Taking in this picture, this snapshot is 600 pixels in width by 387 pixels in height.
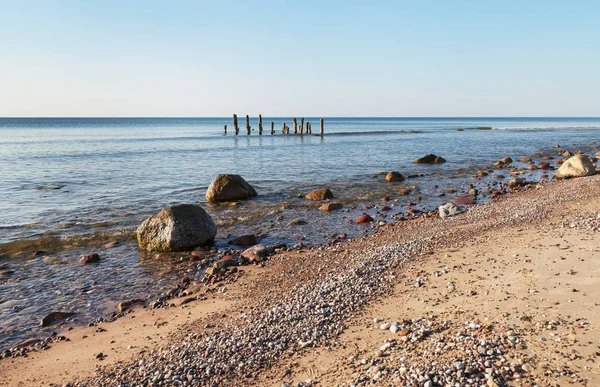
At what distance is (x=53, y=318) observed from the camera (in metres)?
8.12

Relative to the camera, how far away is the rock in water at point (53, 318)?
800cm

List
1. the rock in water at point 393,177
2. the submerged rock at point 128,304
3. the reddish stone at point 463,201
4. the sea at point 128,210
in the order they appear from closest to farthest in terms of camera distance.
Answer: the submerged rock at point 128,304
the sea at point 128,210
the reddish stone at point 463,201
the rock in water at point 393,177

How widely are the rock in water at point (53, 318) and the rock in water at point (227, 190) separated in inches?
436

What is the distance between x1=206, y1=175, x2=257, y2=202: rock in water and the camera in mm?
19141

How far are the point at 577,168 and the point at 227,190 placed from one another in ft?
63.2

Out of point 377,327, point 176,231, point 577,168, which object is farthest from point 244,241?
point 577,168

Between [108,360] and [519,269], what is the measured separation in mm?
7843

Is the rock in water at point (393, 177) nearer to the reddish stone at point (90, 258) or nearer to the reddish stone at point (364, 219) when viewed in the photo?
the reddish stone at point (364, 219)

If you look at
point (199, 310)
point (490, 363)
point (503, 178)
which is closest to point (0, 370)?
point (199, 310)

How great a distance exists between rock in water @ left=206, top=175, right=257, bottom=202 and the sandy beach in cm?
919

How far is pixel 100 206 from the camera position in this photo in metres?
18.5

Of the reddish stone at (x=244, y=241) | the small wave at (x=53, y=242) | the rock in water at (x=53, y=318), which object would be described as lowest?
the rock in water at (x=53, y=318)

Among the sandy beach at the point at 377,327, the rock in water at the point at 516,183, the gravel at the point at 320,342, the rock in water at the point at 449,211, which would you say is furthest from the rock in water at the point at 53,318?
the rock in water at the point at 516,183

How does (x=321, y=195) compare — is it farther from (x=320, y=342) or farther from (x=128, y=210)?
(x=320, y=342)
